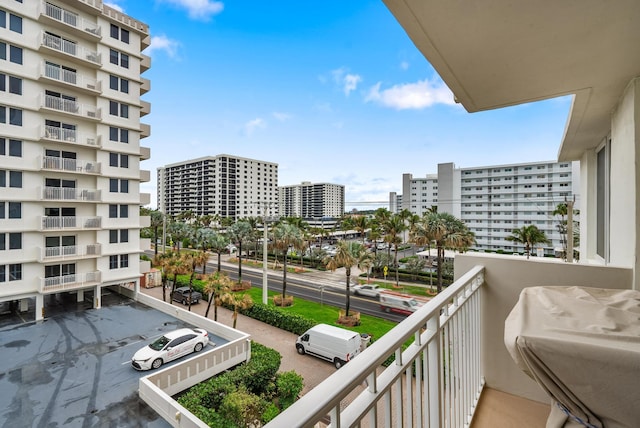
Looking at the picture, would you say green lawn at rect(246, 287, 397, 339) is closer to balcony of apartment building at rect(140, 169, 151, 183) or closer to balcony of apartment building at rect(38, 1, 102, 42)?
balcony of apartment building at rect(140, 169, 151, 183)

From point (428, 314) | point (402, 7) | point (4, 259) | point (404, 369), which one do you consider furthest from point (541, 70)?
point (4, 259)

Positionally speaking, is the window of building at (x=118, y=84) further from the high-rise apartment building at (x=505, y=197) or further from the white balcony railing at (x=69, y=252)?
the high-rise apartment building at (x=505, y=197)

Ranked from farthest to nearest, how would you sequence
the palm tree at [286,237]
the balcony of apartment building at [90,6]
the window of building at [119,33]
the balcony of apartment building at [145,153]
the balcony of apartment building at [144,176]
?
the palm tree at [286,237], the balcony of apartment building at [145,153], the balcony of apartment building at [144,176], the window of building at [119,33], the balcony of apartment building at [90,6]

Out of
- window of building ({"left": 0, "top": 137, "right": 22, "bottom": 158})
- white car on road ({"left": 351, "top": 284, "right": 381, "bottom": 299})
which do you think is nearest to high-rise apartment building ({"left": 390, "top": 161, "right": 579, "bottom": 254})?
white car on road ({"left": 351, "top": 284, "right": 381, "bottom": 299})

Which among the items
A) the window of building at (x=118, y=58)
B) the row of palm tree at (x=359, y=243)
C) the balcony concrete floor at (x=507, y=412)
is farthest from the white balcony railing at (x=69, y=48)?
the balcony concrete floor at (x=507, y=412)

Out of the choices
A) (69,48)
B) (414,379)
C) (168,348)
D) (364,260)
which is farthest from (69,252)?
(414,379)

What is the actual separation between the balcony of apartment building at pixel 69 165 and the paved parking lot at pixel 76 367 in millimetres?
5537

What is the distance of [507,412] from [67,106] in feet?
50.9

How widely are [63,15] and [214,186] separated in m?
40.7

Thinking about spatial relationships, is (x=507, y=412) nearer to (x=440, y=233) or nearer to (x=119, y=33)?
(x=440, y=233)

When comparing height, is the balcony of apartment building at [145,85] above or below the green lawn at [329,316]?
above

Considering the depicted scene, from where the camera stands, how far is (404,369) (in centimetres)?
83

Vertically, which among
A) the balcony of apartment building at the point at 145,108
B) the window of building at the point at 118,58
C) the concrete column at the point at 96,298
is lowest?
the concrete column at the point at 96,298

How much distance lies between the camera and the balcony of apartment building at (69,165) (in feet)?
35.2
